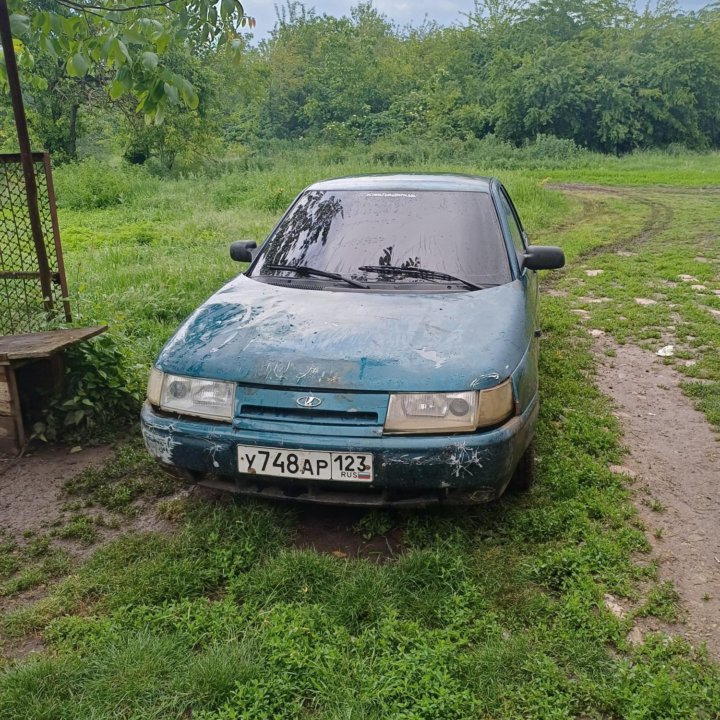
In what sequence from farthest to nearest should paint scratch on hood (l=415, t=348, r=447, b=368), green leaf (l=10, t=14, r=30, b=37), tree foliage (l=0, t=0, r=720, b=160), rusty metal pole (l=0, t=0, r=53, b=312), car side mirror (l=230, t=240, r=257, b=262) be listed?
tree foliage (l=0, t=0, r=720, b=160) → car side mirror (l=230, t=240, r=257, b=262) → rusty metal pole (l=0, t=0, r=53, b=312) → green leaf (l=10, t=14, r=30, b=37) → paint scratch on hood (l=415, t=348, r=447, b=368)

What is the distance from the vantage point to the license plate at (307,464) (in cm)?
273

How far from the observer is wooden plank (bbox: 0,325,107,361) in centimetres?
379

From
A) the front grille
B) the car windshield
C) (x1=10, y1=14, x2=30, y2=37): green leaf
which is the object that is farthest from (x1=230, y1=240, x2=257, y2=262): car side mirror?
the front grille

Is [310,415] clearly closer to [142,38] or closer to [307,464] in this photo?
[307,464]

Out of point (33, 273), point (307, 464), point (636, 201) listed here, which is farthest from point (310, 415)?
point (636, 201)

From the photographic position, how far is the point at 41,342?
4039mm

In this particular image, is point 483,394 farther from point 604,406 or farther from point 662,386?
point 662,386

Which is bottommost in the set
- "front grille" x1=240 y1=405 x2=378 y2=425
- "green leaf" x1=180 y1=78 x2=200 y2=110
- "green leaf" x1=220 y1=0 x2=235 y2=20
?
"front grille" x1=240 y1=405 x2=378 y2=425

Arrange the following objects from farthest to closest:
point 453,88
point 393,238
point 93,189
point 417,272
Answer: point 453,88, point 93,189, point 393,238, point 417,272

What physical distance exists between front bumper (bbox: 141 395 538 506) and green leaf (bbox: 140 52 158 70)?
5.79ft

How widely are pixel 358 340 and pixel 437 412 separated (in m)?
0.52

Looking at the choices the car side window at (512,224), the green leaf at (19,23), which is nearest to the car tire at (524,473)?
the car side window at (512,224)

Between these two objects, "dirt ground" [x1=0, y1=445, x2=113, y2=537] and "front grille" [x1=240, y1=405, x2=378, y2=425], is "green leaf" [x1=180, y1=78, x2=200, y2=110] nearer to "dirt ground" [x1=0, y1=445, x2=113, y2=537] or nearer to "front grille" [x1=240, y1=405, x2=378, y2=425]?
"front grille" [x1=240, y1=405, x2=378, y2=425]

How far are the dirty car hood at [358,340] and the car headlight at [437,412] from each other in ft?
0.13
